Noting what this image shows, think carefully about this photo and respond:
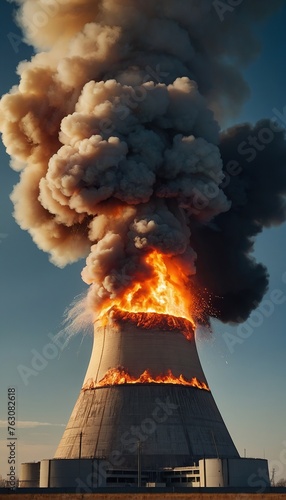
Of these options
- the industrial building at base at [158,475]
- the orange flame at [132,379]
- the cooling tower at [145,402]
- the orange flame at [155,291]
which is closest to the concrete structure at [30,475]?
the cooling tower at [145,402]

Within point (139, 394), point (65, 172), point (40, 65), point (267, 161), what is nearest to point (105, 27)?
point (40, 65)

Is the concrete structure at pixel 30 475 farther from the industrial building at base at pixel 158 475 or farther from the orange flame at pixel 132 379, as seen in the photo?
the orange flame at pixel 132 379

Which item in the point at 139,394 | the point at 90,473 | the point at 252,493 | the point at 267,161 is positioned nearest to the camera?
the point at 252,493

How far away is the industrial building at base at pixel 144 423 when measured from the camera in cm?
7256

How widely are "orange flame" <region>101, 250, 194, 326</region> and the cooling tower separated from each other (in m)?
1.14

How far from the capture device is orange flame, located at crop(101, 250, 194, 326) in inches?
3169

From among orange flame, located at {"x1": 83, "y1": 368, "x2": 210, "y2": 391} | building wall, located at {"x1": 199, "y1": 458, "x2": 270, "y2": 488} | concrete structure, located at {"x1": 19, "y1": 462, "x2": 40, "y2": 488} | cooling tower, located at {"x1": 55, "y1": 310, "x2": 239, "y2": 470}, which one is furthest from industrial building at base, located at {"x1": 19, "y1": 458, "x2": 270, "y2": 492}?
orange flame, located at {"x1": 83, "y1": 368, "x2": 210, "y2": 391}

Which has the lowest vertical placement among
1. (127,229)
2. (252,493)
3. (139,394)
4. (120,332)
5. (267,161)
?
(252,493)

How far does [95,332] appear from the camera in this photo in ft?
271

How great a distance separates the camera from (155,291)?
8144 cm

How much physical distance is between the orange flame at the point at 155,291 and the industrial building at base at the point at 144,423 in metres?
1.17

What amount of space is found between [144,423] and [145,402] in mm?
2002

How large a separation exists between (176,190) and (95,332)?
15.4 meters

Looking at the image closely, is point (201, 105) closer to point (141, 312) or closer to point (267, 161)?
point (267, 161)
